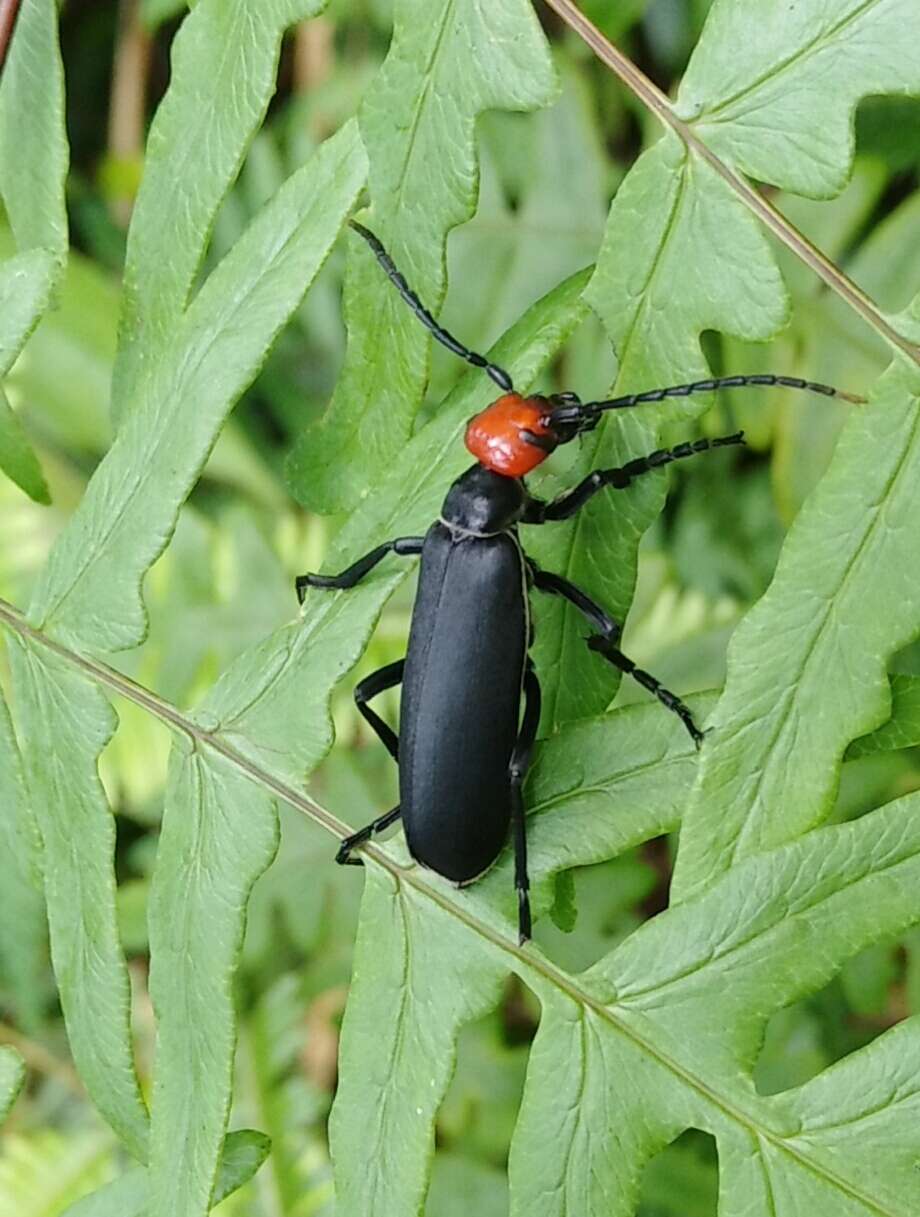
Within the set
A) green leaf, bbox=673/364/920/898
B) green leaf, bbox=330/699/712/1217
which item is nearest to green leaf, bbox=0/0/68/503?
green leaf, bbox=330/699/712/1217

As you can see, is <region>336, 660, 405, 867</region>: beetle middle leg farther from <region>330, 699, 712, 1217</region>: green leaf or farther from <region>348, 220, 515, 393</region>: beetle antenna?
<region>348, 220, 515, 393</region>: beetle antenna

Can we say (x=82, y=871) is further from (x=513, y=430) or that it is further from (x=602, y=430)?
(x=602, y=430)

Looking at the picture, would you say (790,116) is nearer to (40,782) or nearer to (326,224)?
(326,224)

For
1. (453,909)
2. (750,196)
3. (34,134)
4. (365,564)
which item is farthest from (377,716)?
(34,134)

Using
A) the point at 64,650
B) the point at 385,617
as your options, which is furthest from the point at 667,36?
the point at 64,650

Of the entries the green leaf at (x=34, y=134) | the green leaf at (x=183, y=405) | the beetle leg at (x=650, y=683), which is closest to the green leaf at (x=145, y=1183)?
the green leaf at (x=183, y=405)

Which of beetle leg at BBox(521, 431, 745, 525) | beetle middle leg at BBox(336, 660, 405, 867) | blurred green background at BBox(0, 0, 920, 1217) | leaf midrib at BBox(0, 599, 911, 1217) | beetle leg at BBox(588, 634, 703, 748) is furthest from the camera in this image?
blurred green background at BBox(0, 0, 920, 1217)
